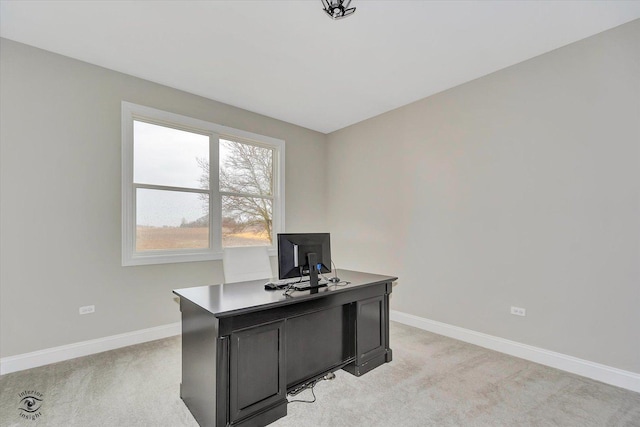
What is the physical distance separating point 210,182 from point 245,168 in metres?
0.62

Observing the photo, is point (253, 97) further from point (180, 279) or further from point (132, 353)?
point (132, 353)

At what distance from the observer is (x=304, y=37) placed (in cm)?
261

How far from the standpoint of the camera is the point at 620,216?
7.97 feet

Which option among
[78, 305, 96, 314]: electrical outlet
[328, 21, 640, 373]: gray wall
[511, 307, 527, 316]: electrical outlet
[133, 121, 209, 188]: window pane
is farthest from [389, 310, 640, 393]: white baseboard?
[78, 305, 96, 314]: electrical outlet

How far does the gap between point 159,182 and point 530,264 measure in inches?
161

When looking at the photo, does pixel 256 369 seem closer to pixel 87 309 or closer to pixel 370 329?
pixel 370 329

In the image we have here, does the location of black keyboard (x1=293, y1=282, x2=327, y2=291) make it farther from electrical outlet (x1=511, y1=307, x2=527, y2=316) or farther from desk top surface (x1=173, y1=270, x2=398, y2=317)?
electrical outlet (x1=511, y1=307, x2=527, y2=316)

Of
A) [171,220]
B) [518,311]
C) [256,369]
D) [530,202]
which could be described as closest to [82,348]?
[171,220]

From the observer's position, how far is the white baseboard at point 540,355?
235cm

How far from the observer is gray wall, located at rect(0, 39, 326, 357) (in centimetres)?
262

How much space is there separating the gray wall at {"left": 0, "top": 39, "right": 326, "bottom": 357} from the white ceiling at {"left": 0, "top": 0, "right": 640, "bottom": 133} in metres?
0.25

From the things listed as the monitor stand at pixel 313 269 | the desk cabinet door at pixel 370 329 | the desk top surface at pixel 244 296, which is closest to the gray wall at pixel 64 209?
the desk top surface at pixel 244 296

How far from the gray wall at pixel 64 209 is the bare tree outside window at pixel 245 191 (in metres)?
0.88

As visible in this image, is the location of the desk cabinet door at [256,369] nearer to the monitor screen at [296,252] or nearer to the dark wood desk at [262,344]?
the dark wood desk at [262,344]
